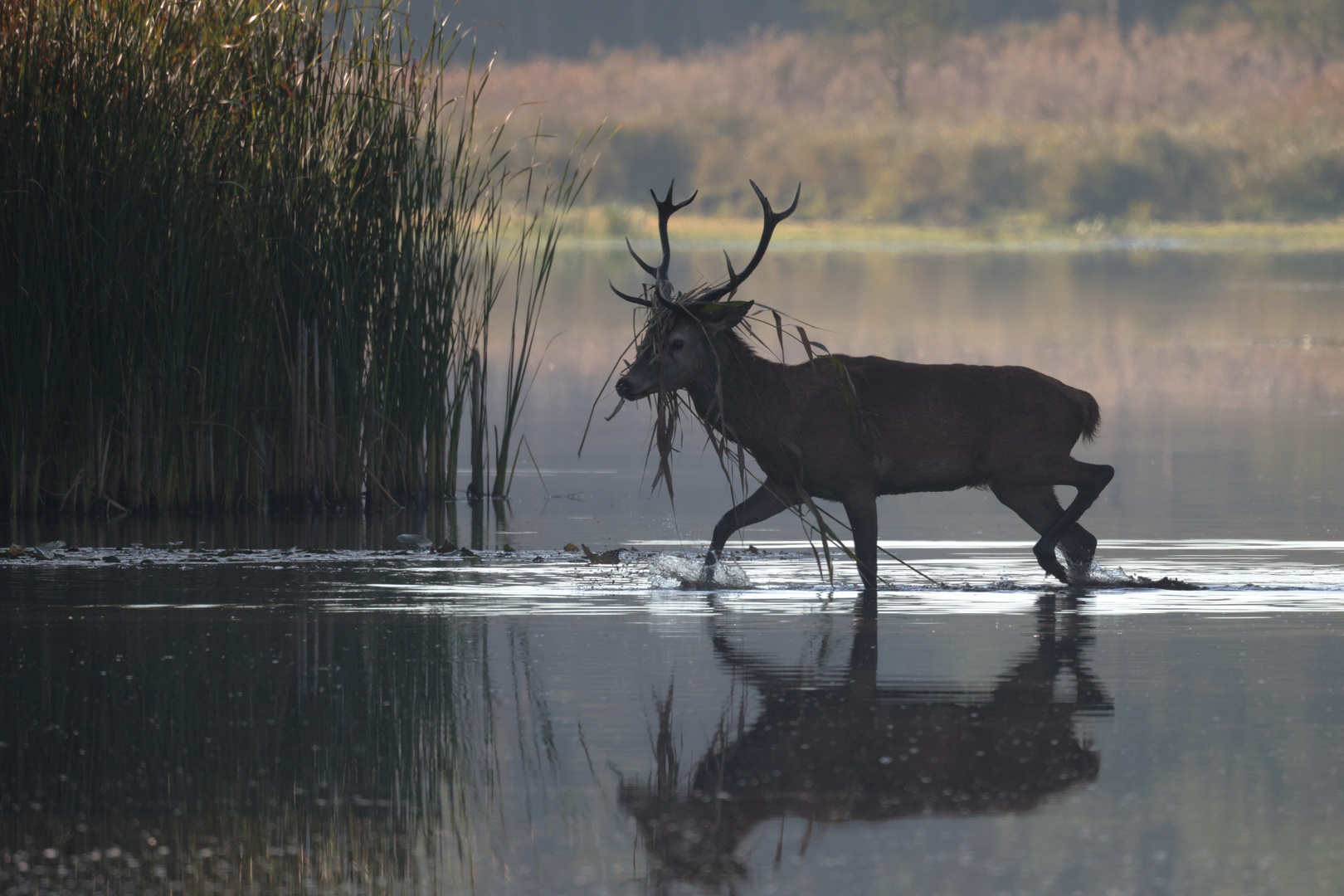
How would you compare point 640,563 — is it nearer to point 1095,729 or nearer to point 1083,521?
point 1083,521

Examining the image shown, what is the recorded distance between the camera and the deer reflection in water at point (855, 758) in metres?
5.34

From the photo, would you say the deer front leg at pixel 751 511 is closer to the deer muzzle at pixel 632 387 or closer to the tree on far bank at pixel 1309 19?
the deer muzzle at pixel 632 387

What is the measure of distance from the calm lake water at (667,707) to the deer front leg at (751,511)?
9.1 inches

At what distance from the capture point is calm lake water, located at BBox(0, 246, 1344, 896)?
5.06 meters

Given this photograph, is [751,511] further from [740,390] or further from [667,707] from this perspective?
[667,707]

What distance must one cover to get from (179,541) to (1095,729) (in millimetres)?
5905

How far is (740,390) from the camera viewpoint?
974 cm

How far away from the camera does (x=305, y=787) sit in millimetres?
5719

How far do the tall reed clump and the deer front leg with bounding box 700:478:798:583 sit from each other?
8.97 feet

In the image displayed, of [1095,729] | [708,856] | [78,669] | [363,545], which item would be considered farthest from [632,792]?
[363,545]

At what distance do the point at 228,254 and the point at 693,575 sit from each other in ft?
11.8

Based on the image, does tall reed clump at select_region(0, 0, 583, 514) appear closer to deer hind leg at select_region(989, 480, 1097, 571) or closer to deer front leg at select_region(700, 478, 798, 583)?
deer front leg at select_region(700, 478, 798, 583)

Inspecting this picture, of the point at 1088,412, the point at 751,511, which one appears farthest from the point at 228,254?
the point at 1088,412

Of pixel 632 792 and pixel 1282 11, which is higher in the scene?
pixel 1282 11
